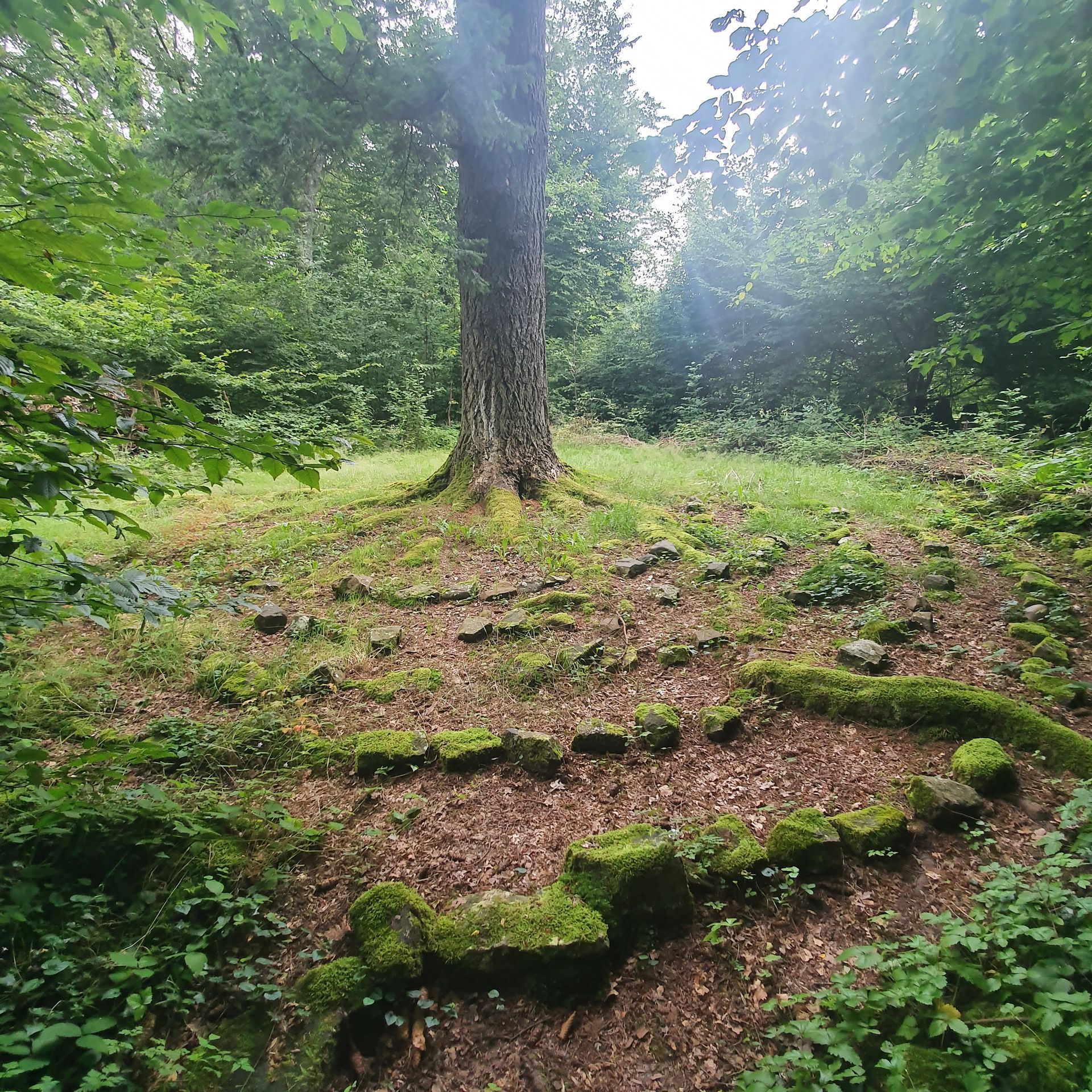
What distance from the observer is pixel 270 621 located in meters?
3.69

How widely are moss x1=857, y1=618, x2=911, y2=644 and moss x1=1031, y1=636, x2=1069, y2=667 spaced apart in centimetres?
59

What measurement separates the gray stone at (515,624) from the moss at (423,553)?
4.34 ft

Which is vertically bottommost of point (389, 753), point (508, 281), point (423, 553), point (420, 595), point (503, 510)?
point (389, 753)

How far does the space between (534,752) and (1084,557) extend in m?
4.26

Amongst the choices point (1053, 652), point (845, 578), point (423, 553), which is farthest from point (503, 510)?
point (1053, 652)

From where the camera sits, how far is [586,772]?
2516 millimetres

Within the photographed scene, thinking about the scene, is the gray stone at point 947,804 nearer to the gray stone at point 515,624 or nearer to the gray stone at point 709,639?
the gray stone at point 709,639

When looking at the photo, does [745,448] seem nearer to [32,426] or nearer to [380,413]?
[380,413]

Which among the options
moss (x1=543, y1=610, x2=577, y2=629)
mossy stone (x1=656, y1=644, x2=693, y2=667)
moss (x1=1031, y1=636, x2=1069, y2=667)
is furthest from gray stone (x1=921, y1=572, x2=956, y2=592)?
moss (x1=543, y1=610, x2=577, y2=629)

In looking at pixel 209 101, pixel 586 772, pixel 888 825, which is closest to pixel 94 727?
pixel 586 772

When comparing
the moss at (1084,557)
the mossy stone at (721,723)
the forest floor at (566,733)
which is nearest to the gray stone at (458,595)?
the forest floor at (566,733)

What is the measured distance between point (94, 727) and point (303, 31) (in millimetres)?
5491

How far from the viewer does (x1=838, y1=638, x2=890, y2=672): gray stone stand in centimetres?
297

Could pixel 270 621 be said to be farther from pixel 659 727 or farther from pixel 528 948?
pixel 528 948
